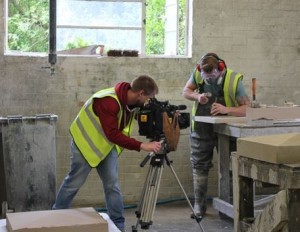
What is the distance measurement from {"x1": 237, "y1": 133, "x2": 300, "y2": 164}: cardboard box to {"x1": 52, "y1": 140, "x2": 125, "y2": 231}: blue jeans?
211 cm

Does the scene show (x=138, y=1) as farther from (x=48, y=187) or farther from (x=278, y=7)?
(x=48, y=187)

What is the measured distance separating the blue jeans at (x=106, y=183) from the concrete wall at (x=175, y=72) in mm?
1633

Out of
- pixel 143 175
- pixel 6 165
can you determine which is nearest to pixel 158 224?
pixel 143 175

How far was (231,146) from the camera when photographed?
534 centimetres

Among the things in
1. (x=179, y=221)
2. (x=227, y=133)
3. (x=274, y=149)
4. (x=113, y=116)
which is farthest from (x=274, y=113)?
(x=274, y=149)

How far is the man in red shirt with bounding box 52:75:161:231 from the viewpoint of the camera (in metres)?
4.16

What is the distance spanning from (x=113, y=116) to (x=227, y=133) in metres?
1.30

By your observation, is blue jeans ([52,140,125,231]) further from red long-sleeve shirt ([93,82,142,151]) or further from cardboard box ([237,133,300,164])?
cardboard box ([237,133,300,164])

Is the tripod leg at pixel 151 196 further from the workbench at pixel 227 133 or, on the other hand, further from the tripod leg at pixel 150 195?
the workbench at pixel 227 133

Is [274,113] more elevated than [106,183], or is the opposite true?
[274,113]

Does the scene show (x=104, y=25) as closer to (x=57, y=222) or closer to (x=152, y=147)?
(x=152, y=147)

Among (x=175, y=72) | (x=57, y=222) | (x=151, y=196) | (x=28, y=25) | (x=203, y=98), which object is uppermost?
(x=28, y=25)

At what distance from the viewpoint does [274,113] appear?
5.09 meters

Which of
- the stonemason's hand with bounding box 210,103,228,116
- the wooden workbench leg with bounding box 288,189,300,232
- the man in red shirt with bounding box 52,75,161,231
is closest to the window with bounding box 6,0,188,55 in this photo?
the stonemason's hand with bounding box 210,103,228,116
